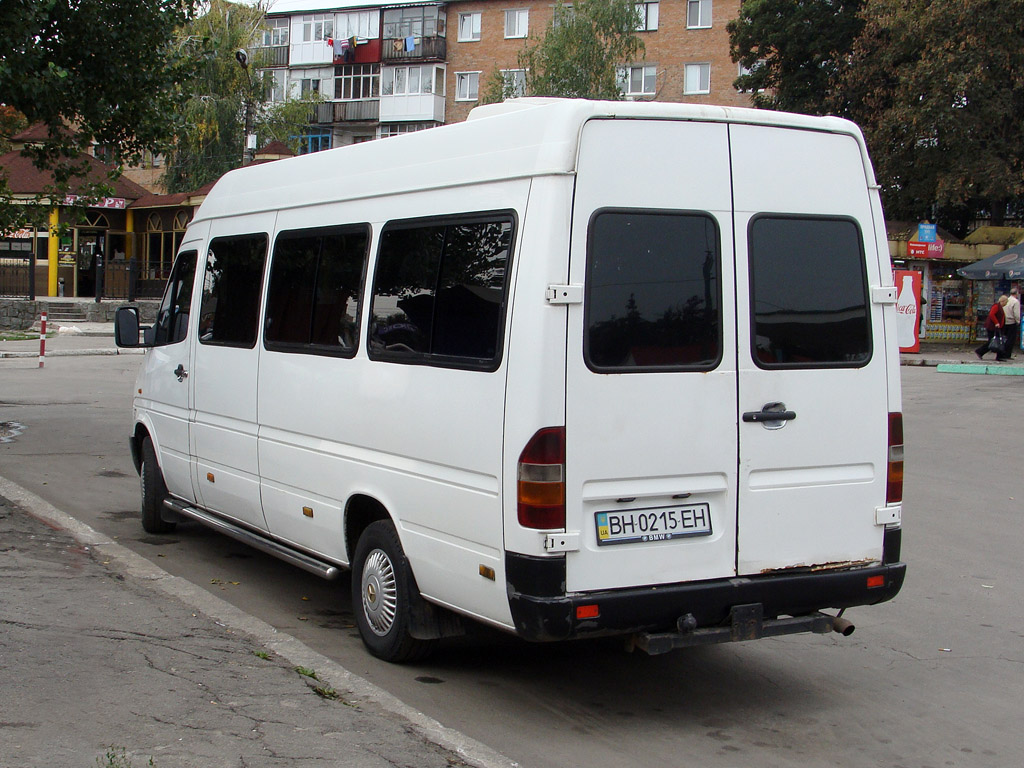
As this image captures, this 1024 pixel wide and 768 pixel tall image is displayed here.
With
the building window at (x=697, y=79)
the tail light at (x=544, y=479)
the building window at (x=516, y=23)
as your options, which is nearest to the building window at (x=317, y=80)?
the building window at (x=516, y=23)

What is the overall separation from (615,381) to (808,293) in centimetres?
107

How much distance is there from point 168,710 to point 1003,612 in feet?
16.4

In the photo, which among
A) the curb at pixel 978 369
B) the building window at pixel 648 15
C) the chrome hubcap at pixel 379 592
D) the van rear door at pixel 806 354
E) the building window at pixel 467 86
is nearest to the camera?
the van rear door at pixel 806 354

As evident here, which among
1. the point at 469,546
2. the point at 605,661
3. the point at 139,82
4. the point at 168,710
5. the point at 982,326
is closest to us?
the point at 168,710

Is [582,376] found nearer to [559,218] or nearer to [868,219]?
[559,218]

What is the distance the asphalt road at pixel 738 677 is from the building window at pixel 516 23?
57720 mm

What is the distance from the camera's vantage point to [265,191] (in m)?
6.94

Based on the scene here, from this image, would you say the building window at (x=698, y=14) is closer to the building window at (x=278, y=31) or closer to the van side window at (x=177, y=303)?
the building window at (x=278, y=31)

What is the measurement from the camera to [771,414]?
4934 millimetres

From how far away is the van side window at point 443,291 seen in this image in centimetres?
482

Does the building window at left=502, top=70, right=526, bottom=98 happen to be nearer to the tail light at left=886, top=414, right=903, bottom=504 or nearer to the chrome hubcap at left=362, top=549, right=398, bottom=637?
the chrome hubcap at left=362, top=549, right=398, bottom=637

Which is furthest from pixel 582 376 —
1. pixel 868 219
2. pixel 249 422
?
pixel 249 422

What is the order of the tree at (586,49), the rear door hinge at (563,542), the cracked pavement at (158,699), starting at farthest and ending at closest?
1. the tree at (586,49)
2. the rear door hinge at (563,542)
3. the cracked pavement at (158,699)

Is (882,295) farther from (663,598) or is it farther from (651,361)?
(663,598)
